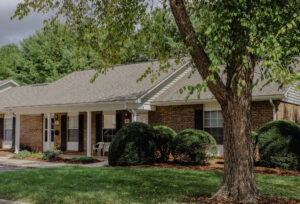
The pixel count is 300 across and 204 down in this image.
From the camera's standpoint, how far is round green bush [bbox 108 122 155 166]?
13.6m

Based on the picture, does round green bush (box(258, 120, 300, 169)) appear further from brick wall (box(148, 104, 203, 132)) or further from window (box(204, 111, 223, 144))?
brick wall (box(148, 104, 203, 132))

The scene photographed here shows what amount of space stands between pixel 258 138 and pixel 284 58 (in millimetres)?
5862

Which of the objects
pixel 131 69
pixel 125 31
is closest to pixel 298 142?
pixel 125 31

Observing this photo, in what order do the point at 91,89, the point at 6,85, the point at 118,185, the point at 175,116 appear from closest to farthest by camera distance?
the point at 118,185
the point at 175,116
the point at 91,89
the point at 6,85

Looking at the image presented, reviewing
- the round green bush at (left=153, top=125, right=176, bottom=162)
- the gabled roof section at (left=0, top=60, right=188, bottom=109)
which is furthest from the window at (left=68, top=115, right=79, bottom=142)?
the round green bush at (left=153, top=125, right=176, bottom=162)

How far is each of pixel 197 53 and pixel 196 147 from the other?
24.0 feet

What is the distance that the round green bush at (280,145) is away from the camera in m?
12.3

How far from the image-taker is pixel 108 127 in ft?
65.7

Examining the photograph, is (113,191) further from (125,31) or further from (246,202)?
(125,31)

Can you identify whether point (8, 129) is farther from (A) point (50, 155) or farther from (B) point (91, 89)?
(A) point (50, 155)

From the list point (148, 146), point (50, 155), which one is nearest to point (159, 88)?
point (148, 146)

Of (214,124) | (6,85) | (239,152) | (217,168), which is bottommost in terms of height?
(217,168)

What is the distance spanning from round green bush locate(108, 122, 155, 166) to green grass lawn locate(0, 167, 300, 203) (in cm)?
159

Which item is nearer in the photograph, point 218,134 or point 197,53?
point 197,53
